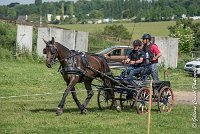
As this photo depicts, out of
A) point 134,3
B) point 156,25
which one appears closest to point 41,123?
point 134,3

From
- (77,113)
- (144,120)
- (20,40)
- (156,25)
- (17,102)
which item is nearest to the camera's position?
(144,120)

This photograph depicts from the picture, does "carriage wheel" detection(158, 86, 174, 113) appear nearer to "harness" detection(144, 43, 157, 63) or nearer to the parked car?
"harness" detection(144, 43, 157, 63)

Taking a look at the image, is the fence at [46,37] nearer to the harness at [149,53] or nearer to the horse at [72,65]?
the harness at [149,53]

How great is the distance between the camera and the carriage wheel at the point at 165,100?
1427 centimetres

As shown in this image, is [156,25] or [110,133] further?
[156,25]

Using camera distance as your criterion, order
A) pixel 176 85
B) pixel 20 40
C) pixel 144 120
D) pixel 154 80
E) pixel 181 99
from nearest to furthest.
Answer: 1. pixel 144 120
2. pixel 154 80
3. pixel 181 99
4. pixel 176 85
5. pixel 20 40

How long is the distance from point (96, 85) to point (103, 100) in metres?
1.02

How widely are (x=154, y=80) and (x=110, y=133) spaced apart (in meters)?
4.23

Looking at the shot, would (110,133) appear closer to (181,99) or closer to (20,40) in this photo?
(181,99)

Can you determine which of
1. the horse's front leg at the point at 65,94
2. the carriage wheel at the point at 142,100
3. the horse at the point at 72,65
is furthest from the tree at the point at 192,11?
the horse's front leg at the point at 65,94

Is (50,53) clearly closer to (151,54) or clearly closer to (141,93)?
(141,93)

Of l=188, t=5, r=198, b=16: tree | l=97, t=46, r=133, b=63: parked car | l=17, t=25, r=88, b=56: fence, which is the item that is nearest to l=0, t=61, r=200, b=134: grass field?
l=97, t=46, r=133, b=63: parked car

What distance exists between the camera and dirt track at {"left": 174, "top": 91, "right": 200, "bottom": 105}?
57.5 ft

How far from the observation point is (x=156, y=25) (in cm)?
6969
